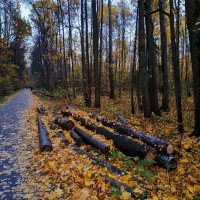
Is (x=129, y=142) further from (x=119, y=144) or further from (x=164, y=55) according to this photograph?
(x=164, y=55)

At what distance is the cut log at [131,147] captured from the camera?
21.9 feet

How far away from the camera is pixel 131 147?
7.22 meters

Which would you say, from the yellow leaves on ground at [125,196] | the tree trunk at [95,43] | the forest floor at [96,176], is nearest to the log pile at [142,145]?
the forest floor at [96,176]

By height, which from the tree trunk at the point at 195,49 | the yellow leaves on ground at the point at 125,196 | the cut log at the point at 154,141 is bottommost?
the yellow leaves on ground at the point at 125,196

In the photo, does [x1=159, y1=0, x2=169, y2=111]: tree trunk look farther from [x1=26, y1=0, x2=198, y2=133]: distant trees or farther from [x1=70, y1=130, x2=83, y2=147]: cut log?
[x1=70, y1=130, x2=83, y2=147]: cut log

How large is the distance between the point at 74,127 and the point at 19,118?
5.32 metres

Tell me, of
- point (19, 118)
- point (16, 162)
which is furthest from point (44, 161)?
point (19, 118)

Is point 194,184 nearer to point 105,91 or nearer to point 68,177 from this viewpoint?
point 68,177

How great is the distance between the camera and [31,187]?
5.41 meters

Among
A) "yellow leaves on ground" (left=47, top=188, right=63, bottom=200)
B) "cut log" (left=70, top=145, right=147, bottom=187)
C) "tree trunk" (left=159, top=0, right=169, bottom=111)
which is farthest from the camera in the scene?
"tree trunk" (left=159, top=0, right=169, bottom=111)

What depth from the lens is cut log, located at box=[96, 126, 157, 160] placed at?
21.9ft

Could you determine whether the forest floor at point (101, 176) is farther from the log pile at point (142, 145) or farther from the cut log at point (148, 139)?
the cut log at point (148, 139)

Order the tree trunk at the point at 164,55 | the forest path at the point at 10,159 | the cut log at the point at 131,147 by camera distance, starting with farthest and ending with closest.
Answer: the tree trunk at the point at 164,55 < the cut log at the point at 131,147 < the forest path at the point at 10,159

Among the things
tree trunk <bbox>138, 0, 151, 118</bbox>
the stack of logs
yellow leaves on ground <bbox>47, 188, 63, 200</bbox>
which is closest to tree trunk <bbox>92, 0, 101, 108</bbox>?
tree trunk <bbox>138, 0, 151, 118</bbox>
